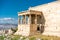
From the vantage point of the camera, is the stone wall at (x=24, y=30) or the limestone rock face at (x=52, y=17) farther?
the stone wall at (x=24, y=30)

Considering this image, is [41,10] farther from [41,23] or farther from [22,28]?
[22,28]

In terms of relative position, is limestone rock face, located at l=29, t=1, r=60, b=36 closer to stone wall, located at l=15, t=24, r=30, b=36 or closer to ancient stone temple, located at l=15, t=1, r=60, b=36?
ancient stone temple, located at l=15, t=1, r=60, b=36

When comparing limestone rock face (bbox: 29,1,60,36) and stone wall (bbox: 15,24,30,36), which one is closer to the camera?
limestone rock face (bbox: 29,1,60,36)

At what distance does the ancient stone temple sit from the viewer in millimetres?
30609

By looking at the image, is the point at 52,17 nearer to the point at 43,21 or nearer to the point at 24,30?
the point at 43,21

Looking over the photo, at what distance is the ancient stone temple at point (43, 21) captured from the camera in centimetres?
3061

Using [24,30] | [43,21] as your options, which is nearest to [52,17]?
[43,21]

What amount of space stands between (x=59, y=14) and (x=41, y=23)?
568 centimetres

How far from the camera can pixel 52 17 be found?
103ft

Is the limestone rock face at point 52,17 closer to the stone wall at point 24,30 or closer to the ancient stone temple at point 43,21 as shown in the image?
the ancient stone temple at point 43,21

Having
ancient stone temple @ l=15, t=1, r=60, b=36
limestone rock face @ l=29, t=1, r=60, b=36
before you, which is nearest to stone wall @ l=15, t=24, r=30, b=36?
ancient stone temple @ l=15, t=1, r=60, b=36

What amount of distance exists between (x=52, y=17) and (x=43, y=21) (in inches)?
121

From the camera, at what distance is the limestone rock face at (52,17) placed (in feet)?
99.3

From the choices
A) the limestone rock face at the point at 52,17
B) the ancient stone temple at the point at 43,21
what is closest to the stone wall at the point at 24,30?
the ancient stone temple at the point at 43,21
